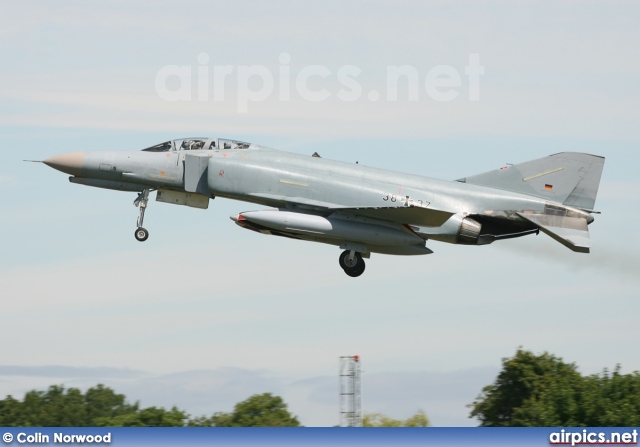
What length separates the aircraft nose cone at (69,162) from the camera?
1218 inches

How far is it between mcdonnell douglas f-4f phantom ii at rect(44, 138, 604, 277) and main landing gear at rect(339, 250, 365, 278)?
0.03m

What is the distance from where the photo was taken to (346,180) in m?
30.8

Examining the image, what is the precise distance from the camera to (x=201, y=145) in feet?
103

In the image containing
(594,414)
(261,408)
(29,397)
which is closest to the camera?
(594,414)

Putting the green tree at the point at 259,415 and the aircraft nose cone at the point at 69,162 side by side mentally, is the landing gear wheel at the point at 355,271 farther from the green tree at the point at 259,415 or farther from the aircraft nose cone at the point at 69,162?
the green tree at the point at 259,415

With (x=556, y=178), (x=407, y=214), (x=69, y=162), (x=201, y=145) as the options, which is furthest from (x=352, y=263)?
(x=69, y=162)

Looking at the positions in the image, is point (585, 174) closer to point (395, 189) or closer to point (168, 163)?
point (395, 189)

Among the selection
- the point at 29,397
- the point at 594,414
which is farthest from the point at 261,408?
the point at 29,397

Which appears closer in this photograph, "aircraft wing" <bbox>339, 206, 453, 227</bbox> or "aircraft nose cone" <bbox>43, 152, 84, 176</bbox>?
"aircraft wing" <bbox>339, 206, 453, 227</bbox>

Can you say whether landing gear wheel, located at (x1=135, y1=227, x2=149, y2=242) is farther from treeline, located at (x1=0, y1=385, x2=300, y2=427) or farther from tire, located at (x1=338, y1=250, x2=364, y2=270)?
treeline, located at (x1=0, y1=385, x2=300, y2=427)

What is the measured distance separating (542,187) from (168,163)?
431 inches

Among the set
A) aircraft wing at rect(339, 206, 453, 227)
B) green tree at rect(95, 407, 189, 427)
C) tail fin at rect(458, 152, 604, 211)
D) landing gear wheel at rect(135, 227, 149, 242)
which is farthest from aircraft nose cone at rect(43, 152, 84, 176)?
green tree at rect(95, 407, 189, 427)

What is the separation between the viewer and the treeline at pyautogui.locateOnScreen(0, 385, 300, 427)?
52062mm

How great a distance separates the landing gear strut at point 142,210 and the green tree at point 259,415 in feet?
71.3
